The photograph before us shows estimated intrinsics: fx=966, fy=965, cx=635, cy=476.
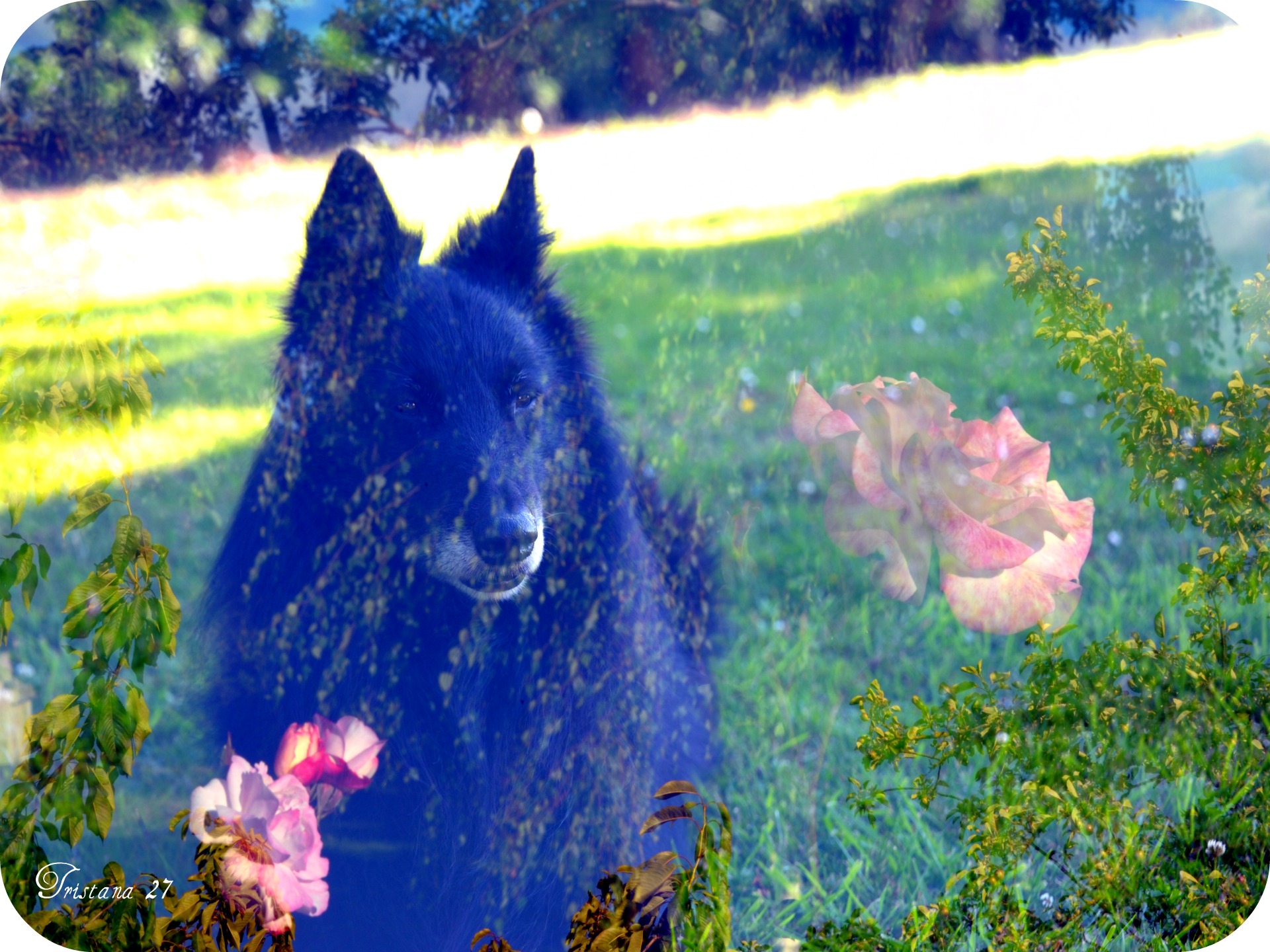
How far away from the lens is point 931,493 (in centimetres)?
194

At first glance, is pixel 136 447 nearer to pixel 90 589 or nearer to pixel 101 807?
pixel 90 589

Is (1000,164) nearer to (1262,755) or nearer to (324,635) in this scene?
(1262,755)

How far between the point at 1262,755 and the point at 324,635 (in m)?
1.90

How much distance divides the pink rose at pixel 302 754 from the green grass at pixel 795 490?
17 cm

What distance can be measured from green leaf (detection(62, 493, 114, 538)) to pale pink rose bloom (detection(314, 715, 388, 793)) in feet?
1.85

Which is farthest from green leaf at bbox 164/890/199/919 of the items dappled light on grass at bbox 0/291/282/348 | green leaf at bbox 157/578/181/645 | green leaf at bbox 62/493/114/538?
dappled light on grass at bbox 0/291/282/348

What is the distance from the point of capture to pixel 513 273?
183 cm

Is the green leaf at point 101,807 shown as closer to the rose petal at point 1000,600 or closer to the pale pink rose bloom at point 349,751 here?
the pale pink rose bloom at point 349,751

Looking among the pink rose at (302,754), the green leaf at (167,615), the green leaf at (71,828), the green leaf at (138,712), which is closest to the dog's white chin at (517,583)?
the pink rose at (302,754)

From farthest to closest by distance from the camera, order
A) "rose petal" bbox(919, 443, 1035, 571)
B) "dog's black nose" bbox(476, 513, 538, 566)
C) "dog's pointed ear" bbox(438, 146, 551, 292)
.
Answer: "rose petal" bbox(919, 443, 1035, 571) < "dog's pointed ear" bbox(438, 146, 551, 292) < "dog's black nose" bbox(476, 513, 538, 566)

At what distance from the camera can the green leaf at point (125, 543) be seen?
1796 mm

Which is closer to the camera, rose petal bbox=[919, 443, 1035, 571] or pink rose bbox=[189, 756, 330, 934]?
pink rose bbox=[189, 756, 330, 934]

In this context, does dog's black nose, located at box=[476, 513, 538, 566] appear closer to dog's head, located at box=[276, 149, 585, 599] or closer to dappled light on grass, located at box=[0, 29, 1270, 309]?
dog's head, located at box=[276, 149, 585, 599]

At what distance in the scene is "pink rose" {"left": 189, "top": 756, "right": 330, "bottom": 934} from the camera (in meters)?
1.82
